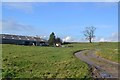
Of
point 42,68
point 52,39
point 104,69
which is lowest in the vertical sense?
point 104,69

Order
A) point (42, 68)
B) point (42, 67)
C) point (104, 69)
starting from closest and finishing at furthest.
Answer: point (42, 68), point (42, 67), point (104, 69)

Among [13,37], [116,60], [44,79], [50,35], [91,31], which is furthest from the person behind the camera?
[91,31]

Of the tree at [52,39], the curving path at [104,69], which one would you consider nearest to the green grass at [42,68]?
the curving path at [104,69]

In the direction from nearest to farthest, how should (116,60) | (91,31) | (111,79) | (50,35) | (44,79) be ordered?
(44,79) < (111,79) < (116,60) < (50,35) < (91,31)

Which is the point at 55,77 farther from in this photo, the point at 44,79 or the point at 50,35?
the point at 50,35

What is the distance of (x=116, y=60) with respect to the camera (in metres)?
39.4

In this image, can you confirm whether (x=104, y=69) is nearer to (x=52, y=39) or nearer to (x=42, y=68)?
(x=42, y=68)

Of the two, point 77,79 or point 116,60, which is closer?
point 77,79

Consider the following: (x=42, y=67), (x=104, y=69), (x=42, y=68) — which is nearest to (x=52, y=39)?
(x=104, y=69)

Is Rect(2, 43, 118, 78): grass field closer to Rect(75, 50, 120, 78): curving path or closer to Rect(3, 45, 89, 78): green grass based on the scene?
Rect(3, 45, 89, 78): green grass

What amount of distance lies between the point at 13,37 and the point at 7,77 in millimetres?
115072

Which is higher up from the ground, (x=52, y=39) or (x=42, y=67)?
(x=52, y=39)

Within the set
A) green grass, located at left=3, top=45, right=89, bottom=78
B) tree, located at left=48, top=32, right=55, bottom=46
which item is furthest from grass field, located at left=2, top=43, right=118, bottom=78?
tree, located at left=48, top=32, right=55, bottom=46

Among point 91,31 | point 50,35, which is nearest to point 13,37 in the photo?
point 50,35
